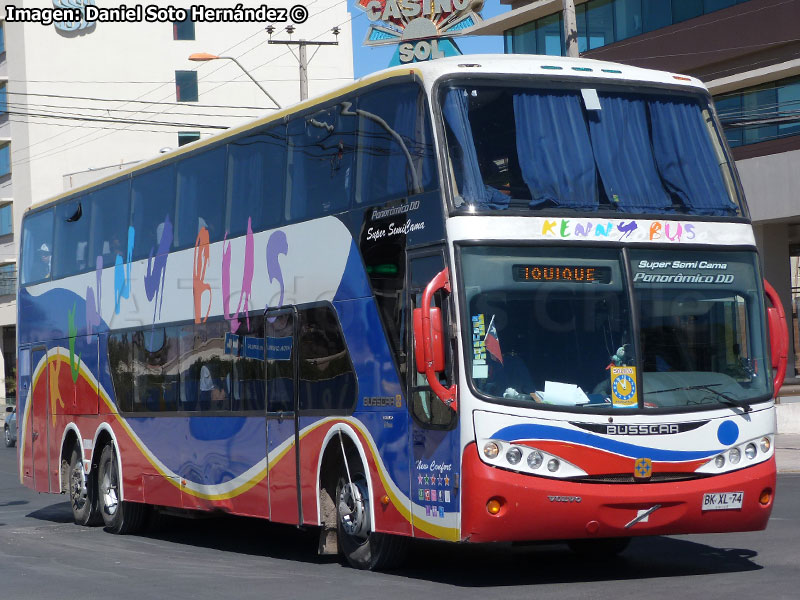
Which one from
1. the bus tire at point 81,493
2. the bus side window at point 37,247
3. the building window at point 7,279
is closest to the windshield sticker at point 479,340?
the bus tire at point 81,493

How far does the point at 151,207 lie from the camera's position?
1662cm

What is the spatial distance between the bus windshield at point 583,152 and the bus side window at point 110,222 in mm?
7343

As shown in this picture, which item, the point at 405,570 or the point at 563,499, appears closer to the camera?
the point at 563,499

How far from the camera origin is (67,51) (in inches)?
2532

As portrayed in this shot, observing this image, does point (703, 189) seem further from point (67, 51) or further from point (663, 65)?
point (67, 51)

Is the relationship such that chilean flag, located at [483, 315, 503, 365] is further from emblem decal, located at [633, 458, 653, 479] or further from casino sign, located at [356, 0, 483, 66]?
casino sign, located at [356, 0, 483, 66]

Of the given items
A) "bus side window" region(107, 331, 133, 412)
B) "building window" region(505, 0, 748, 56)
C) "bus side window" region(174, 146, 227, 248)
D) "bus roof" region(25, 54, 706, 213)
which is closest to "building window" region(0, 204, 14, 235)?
"building window" region(505, 0, 748, 56)

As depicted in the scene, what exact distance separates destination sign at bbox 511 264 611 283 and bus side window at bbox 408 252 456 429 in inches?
23.6

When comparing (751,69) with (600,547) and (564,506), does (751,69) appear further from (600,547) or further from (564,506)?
(564,506)

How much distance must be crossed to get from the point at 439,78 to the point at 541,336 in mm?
2210

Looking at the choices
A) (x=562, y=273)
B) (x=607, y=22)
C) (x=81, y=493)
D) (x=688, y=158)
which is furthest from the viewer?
(x=607, y=22)

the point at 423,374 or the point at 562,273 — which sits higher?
the point at 562,273

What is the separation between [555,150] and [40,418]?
11448mm

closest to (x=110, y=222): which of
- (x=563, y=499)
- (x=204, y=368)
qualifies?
(x=204, y=368)
